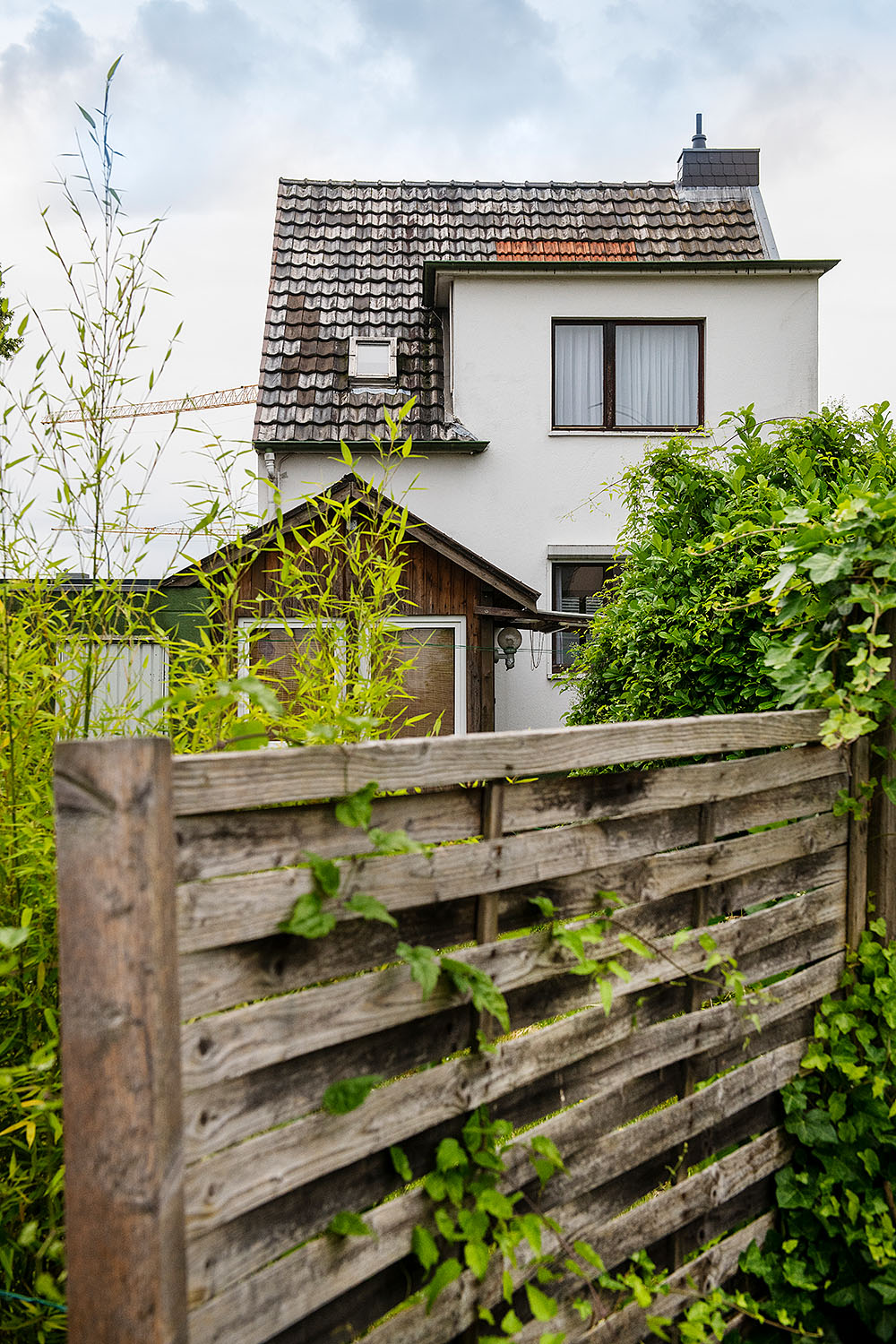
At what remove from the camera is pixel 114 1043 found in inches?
44.3

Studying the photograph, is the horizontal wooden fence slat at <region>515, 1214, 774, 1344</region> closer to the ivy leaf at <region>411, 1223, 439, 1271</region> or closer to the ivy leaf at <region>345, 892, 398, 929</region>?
the ivy leaf at <region>411, 1223, 439, 1271</region>

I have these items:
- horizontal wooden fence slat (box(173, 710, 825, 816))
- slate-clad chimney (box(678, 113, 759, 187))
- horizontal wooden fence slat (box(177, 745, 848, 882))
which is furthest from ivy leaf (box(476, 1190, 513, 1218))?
slate-clad chimney (box(678, 113, 759, 187))

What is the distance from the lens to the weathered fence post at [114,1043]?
1118 millimetres

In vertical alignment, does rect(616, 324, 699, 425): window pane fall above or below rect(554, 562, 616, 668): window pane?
above

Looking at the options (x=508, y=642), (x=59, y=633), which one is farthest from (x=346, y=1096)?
(x=508, y=642)

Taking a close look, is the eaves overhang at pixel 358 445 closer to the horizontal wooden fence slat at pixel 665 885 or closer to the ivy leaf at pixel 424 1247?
the horizontal wooden fence slat at pixel 665 885

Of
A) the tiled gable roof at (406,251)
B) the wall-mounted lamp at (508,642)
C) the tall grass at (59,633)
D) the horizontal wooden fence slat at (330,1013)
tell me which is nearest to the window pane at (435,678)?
the wall-mounted lamp at (508,642)

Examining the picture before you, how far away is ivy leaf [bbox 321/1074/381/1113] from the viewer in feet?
4.50

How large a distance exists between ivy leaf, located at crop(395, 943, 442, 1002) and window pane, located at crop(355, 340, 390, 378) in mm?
9800

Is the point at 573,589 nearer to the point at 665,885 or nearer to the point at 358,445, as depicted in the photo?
the point at 358,445

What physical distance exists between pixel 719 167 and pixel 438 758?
1322 cm

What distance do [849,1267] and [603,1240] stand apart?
88 cm

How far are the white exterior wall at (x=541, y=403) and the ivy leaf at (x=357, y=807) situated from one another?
8.46 m

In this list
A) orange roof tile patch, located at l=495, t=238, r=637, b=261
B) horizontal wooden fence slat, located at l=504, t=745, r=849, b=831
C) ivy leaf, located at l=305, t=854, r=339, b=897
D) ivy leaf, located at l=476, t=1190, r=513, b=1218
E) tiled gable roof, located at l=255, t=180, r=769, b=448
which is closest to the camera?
ivy leaf, located at l=305, t=854, r=339, b=897
